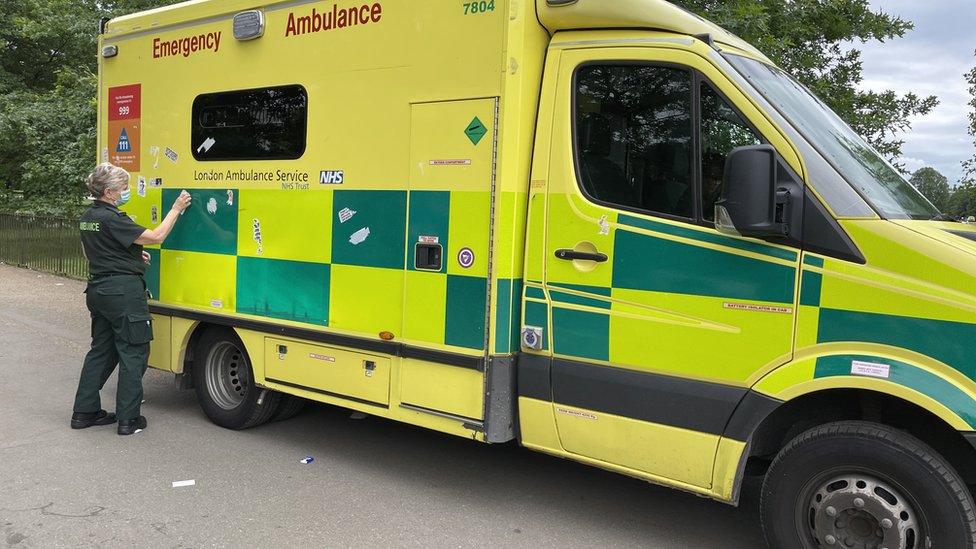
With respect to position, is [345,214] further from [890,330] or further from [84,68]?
[84,68]

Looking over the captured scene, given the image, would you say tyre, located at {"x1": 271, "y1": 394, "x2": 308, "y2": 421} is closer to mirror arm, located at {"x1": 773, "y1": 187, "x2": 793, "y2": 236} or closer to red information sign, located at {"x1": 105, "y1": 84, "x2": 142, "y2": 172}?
red information sign, located at {"x1": 105, "y1": 84, "x2": 142, "y2": 172}

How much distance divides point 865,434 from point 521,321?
63.3 inches

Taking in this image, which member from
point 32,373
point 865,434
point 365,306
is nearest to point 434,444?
point 365,306

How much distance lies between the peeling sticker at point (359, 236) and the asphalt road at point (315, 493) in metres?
1.43

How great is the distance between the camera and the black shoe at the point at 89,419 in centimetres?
540

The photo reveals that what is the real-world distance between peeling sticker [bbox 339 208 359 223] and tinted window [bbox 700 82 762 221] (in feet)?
6.71

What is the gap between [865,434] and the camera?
9.88ft

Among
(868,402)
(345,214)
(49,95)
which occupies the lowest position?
(868,402)

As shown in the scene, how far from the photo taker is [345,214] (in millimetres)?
4484

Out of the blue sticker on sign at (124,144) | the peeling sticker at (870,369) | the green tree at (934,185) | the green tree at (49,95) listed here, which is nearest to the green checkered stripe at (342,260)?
the blue sticker on sign at (124,144)

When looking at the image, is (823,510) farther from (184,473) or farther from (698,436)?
(184,473)

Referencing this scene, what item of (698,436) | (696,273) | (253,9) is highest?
(253,9)

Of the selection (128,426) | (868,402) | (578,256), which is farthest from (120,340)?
(868,402)

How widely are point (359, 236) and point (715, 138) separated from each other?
6.84 feet
